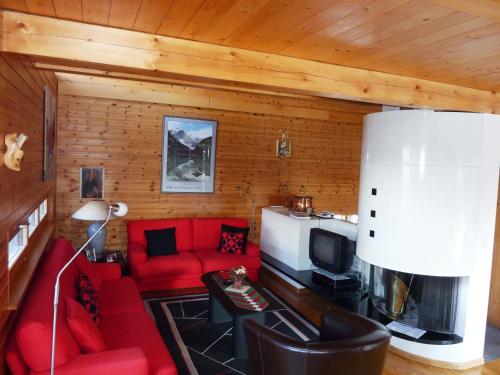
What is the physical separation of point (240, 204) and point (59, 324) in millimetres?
4252

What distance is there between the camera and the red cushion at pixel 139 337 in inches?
102

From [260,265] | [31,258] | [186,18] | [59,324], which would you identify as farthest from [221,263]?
[186,18]

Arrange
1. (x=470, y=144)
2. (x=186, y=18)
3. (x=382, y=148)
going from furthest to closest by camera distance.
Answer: (x=382, y=148) → (x=470, y=144) → (x=186, y=18)

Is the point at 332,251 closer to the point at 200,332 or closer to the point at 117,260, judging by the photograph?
the point at 200,332

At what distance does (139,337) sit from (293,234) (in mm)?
2825

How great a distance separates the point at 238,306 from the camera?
11.7 feet

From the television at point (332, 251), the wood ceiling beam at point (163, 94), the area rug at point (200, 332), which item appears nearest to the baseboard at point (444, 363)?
the area rug at point (200, 332)

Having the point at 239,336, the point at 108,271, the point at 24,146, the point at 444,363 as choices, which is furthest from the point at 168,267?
the point at 444,363

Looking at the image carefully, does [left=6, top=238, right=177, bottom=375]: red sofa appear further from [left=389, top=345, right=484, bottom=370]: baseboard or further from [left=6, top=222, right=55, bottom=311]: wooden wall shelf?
[left=389, top=345, right=484, bottom=370]: baseboard

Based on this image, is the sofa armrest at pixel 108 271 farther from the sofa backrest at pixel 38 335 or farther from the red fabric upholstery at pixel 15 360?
the red fabric upholstery at pixel 15 360

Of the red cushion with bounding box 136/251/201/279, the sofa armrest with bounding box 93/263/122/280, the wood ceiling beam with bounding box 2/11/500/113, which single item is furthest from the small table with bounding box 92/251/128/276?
the wood ceiling beam with bounding box 2/11/500/113

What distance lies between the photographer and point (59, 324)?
2357 mm

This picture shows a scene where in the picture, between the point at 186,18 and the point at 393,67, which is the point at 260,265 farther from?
the point at 186,18

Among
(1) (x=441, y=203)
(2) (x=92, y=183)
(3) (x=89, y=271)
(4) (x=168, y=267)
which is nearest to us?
(1) (x=441, y=203)
